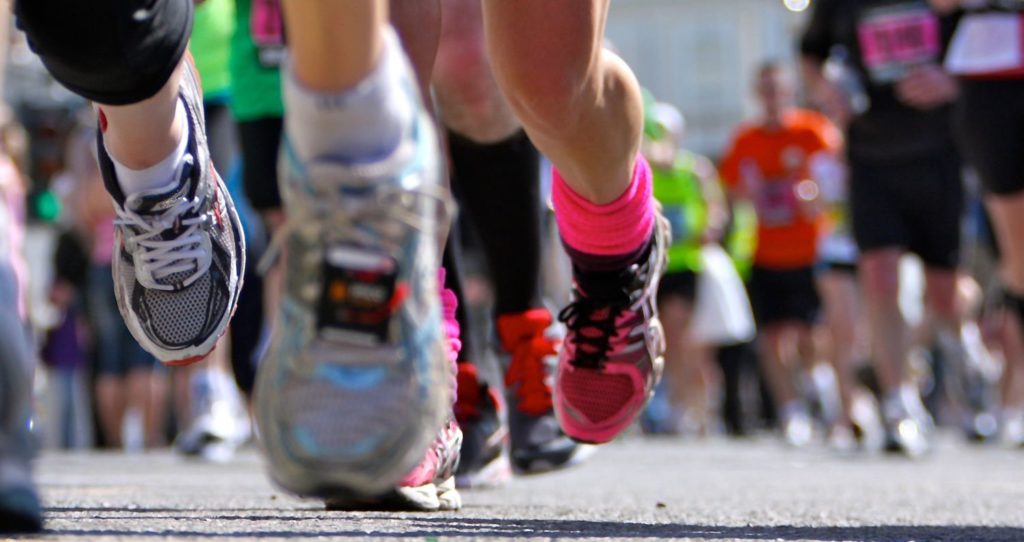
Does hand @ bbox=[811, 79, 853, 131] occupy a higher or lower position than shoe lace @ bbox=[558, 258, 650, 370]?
lower

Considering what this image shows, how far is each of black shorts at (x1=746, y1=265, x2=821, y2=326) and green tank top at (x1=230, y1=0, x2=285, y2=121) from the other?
556 cm

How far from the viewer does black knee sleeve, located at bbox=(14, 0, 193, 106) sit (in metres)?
2.06

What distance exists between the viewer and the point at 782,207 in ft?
33.1

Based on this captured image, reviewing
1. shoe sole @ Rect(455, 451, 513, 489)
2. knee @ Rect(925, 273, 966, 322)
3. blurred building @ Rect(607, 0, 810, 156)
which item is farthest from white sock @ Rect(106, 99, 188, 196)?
blurred building @ Rect(607, 0, 810, 156)

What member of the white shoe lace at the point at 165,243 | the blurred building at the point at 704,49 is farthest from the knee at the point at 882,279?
the blurred building at the point at 704,49

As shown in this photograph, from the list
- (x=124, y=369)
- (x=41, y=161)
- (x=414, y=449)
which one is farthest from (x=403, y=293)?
(x=41, y=161)

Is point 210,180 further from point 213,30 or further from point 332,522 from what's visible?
point 213,30

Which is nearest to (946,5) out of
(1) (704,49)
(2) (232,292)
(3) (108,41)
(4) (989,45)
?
(4) (989,45)

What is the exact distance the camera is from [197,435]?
6137 mm

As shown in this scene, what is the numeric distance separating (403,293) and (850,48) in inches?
238

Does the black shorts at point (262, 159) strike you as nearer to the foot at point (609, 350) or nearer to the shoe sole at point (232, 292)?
the foot at point (609, 350)

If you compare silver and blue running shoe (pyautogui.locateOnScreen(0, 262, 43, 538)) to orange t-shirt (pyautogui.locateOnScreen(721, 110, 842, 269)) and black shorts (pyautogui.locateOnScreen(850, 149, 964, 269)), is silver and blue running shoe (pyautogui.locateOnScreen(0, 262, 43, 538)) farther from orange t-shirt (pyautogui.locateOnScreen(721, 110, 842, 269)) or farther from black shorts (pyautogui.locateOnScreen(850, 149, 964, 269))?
orange t-shirt (pyautogui.locateOnScreen(721, 110, 842, 269))

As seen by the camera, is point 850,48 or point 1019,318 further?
point 850,48

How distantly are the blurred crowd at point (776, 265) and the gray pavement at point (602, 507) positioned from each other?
52 centimetres
